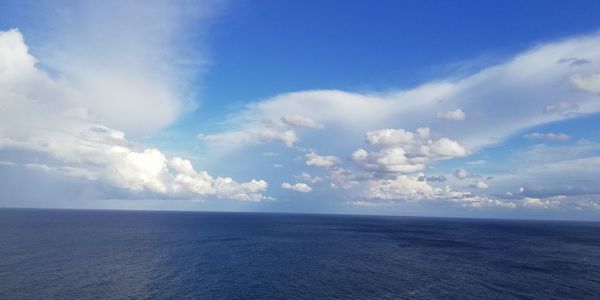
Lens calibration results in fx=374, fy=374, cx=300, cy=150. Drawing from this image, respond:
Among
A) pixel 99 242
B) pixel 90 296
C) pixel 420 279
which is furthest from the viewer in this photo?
pixel 99 242

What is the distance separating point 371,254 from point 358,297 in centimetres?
6273

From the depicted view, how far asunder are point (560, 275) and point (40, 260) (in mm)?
148403

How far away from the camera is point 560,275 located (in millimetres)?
104250

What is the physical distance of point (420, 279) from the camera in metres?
95.8

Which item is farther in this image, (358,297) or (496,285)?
(496,285)

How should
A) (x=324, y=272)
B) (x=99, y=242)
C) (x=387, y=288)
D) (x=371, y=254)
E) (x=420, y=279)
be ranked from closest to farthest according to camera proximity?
(x=387, y=288)
(x=420, y=279)
(x=324, y=272)
(x=371, y=254)
(x=99, y=242)

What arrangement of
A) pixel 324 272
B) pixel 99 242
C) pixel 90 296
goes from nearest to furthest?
1. pixel 90 296
2. pixel 324 272
3. pixel 99 242

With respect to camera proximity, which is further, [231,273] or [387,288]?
[231,273]

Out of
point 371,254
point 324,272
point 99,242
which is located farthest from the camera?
point 99,242

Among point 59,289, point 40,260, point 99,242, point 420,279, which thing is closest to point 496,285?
point 420,279

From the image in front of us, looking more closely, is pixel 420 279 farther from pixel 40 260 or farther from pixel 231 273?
pixel 40 260

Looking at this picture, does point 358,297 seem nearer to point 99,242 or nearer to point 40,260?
point 40,260

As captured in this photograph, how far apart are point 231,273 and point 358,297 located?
38144 millimetres

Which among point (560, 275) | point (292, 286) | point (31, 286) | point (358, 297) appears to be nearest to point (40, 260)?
point (31, 286)
